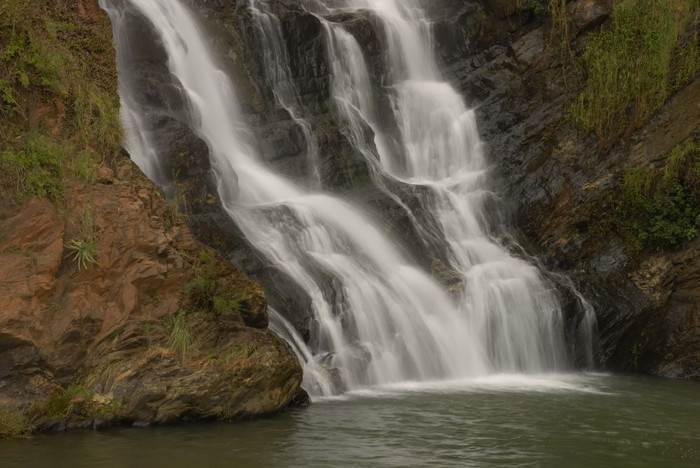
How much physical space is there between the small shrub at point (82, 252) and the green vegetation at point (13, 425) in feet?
7.07

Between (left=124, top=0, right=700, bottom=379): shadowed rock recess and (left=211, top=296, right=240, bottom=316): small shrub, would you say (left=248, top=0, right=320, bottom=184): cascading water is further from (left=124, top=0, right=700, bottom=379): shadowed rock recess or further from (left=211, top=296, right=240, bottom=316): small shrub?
(left=211, top=296, right=240, bottom=316): small shrub

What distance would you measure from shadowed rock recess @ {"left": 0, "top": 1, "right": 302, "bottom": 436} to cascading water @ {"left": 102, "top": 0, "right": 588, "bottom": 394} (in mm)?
1971

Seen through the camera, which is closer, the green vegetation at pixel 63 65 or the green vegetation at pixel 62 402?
the green vegetation at pixel 62 402

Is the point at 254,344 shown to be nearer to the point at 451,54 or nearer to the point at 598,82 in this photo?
the point at 598,82

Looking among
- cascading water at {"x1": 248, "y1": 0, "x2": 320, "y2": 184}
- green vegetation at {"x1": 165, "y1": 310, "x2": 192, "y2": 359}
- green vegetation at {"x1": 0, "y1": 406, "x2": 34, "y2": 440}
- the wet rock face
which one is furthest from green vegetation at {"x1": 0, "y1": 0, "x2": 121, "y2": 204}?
cascading water at {"x1": 248, "y1": 0, "x2": 320, "y2": 184}

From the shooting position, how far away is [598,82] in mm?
19844

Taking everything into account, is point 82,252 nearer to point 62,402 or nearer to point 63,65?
point 62,402

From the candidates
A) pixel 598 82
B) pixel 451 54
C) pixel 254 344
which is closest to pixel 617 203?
pixel 598 82

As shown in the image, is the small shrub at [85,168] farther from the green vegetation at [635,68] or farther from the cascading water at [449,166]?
the green vegetation at [635,68]

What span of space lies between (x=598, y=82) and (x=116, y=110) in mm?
13138

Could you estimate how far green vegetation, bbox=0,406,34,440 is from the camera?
9.01 metres

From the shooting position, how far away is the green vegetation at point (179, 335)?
10438 mm

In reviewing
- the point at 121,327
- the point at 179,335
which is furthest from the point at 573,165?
the point at 121,327

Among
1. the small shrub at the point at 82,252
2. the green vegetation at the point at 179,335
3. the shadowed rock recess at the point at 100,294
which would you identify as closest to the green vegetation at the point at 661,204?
the shadowed rock recess at the point at 100,294
